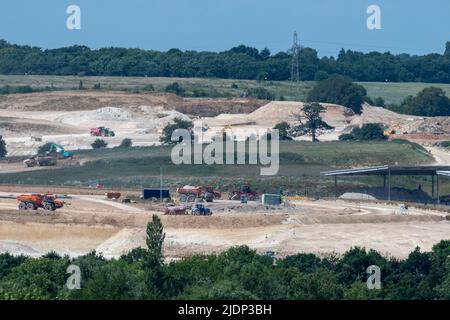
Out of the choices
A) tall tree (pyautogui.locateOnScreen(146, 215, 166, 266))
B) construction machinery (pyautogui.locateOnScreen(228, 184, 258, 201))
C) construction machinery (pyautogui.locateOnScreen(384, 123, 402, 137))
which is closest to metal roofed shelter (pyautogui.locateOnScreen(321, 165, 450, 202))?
construction machinery (pyautogui.locateOnScreen(228, 184, 258, 201))

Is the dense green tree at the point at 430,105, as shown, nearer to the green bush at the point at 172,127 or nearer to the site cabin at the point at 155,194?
the green bush at the point at 172,127

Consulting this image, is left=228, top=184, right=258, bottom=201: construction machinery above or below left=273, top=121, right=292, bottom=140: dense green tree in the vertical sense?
below

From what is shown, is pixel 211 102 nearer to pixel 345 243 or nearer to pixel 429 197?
pixel 429 197

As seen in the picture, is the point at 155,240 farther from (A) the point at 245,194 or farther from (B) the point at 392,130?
(B) the point at 392,130

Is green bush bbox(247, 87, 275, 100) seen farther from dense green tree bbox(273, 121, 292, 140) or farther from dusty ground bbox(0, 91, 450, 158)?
dense green tree bbox(273, 121, 292, 140)

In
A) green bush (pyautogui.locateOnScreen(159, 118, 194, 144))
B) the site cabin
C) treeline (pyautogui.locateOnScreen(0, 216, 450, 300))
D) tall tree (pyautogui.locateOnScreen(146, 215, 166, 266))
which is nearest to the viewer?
treeline (pyautogui.locateOnScreen(0, 216, 450, 300))
